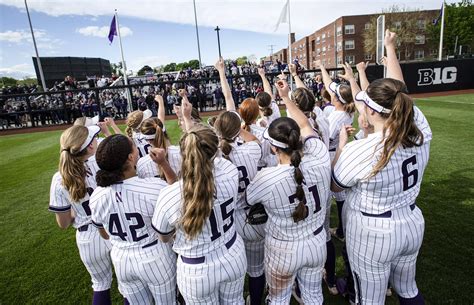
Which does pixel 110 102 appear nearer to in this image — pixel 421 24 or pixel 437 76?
pixel 437 76

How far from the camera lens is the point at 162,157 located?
205 centimetres

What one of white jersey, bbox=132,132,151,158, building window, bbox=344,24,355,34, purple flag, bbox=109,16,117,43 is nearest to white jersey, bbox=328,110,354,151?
white jersey, bbox=132,132,151,158

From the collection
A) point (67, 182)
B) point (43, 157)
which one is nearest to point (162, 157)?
point (67, 182)

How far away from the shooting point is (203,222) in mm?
1998

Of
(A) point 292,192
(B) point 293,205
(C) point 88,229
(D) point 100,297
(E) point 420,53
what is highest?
(E) point 420,53

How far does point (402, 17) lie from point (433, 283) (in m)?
55.3

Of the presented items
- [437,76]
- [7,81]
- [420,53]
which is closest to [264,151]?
[437,76]

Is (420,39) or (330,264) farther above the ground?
(420,39)

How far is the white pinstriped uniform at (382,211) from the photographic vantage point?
7.01 ft

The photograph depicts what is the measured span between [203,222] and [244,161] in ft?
2.97

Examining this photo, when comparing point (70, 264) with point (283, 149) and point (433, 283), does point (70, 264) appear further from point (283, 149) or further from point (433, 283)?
point (433, 283)

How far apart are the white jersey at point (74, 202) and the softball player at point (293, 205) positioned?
141 centimetres

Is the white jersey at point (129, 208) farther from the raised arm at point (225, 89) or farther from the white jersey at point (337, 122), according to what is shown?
the white jersey at point (337, 122)

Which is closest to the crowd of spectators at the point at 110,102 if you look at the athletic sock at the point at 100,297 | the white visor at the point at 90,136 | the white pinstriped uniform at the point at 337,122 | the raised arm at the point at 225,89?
the raised arm at the point at 225,89
